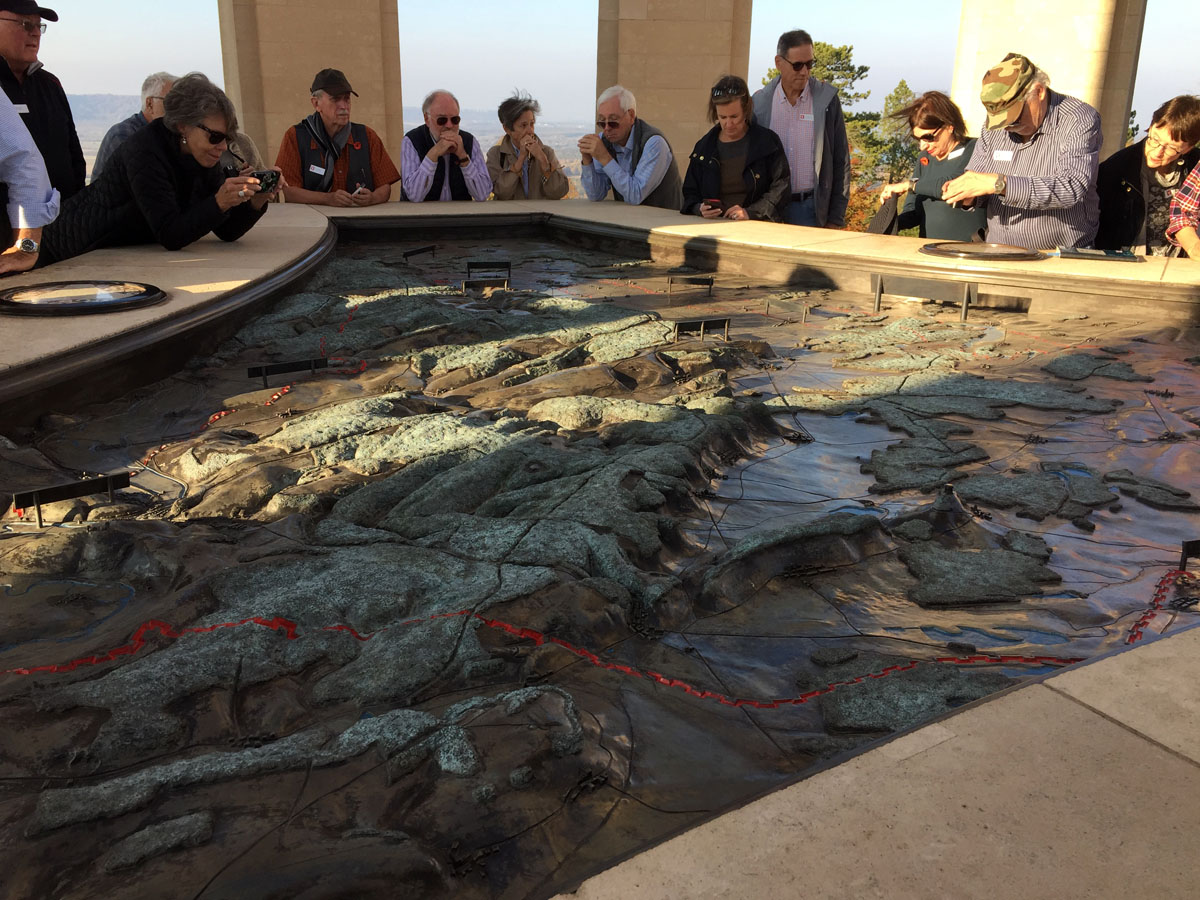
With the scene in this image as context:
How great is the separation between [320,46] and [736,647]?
1193cm

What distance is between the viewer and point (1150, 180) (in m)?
5.80

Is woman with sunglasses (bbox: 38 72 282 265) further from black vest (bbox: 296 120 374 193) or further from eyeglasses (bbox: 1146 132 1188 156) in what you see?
eyeglasses (bbox: 1146 132 1188 156)

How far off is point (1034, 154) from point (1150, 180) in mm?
796

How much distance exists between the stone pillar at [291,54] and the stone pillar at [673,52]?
9.34 ft

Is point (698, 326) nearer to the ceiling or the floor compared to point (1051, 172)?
nearer to the floor

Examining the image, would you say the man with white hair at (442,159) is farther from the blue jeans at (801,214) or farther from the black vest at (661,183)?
the blue jeans at (801,214)

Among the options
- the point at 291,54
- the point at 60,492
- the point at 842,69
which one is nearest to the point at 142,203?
the point at 60,492

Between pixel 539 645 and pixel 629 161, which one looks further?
pixel 629 161

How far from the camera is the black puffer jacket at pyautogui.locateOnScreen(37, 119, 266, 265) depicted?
5316 millimetres

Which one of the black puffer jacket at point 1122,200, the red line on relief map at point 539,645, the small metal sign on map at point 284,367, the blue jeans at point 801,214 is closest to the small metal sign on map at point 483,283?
the small metal sign on map at point 284,367

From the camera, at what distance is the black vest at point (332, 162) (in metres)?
8.15

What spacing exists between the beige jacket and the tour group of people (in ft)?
2.26

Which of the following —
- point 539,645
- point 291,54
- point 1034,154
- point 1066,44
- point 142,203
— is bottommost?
point 539,645

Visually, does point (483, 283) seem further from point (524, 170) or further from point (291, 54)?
point (291, 54)
